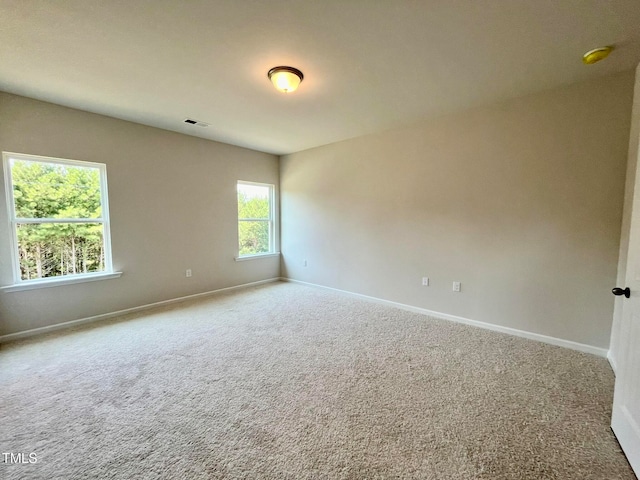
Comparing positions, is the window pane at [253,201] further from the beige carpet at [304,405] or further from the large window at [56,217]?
the beige carpet at [304,405]

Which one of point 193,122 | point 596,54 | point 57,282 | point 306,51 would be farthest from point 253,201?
point 596,54

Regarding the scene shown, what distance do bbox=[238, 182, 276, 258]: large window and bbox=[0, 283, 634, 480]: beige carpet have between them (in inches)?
90.4

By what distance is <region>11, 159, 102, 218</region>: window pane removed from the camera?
2.95 m

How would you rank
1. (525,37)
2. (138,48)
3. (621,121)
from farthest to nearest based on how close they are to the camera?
(621,121), (138,48), (525,37)

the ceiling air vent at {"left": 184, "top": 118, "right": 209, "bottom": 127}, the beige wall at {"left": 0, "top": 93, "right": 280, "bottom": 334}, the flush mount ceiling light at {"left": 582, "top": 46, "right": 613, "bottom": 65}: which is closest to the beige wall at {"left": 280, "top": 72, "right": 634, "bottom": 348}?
the flush mount ceiling light at {"left": 582, "top": 46, "right": 613, "bottom": 65}

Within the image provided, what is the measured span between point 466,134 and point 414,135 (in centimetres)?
66

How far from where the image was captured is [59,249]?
10.5ft

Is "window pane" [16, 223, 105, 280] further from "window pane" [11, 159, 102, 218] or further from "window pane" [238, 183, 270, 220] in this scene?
"window pane" [238, 183, 270, 220]

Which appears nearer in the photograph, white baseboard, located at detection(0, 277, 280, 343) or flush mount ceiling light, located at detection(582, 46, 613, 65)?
flush mount ceiling light, located at detection(582, 46, 613, 65)

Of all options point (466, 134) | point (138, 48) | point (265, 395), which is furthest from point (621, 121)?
point (138, 48)

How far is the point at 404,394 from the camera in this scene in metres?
2.01

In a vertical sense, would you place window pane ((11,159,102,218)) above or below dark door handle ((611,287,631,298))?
above

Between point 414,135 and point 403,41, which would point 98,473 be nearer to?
point 403,41

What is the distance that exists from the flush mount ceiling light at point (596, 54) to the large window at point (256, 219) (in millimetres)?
4582
